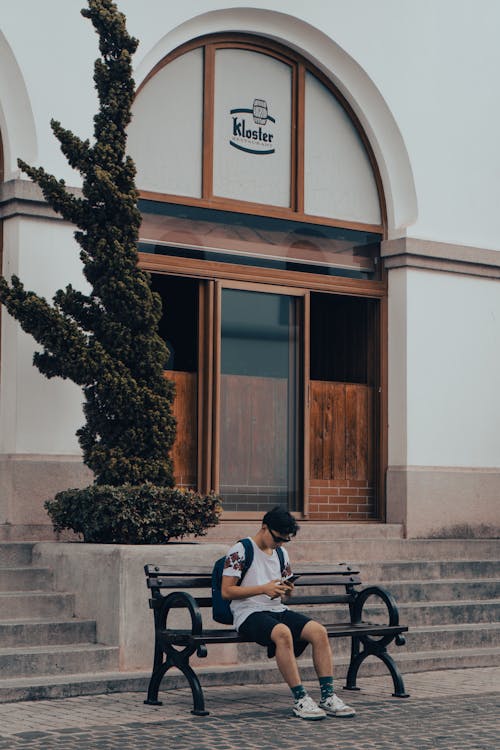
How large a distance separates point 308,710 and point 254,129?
704 centimetres

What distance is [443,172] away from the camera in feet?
46.4

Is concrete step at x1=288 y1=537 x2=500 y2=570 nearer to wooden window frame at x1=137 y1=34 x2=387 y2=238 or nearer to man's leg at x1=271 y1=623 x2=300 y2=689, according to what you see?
man's leg at x1=271 y1=623 x2=300 y2=689

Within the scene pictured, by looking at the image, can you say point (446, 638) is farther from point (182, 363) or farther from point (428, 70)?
point (428, 70)

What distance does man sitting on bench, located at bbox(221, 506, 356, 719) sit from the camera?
8273 mm

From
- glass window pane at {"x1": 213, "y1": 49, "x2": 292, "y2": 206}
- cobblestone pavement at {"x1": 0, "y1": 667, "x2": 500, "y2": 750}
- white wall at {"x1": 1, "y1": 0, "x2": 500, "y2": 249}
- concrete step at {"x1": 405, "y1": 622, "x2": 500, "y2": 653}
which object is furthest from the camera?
white wall at {"x1": 1, "y1": 0, "x2": 500, "y2": 249}

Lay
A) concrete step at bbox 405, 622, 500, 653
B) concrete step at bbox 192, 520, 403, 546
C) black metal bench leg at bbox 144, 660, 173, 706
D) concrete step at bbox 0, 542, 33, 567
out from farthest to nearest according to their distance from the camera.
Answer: concrete step at bbox 192, 520, 403, 546, concrete step at bbox 405, 622, 500, 653, concrete step at bbox 0, 542, 33, 567, black metal bench leg at bbox 144, 660, 173, 706

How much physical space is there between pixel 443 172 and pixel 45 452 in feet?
18.0

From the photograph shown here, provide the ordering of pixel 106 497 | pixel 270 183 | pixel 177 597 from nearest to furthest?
pixel 177 597 < pixel 106 497 < pixel 270 183

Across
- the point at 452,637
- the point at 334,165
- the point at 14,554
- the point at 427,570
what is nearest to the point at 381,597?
the point at 452,637

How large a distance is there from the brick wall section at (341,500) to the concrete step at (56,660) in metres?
4.54

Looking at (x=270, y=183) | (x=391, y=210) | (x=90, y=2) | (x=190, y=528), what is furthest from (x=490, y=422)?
(x=90, y=2)

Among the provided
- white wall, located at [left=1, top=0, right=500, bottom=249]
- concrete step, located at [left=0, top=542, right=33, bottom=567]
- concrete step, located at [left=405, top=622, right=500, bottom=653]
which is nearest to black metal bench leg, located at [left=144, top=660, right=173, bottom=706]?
concrete step, located at [left=0, top=542, right=33, bottom=567]

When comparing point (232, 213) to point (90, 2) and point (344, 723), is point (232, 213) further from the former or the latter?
point (344, 723)

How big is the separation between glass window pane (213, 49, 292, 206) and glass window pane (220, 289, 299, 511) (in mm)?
1098
